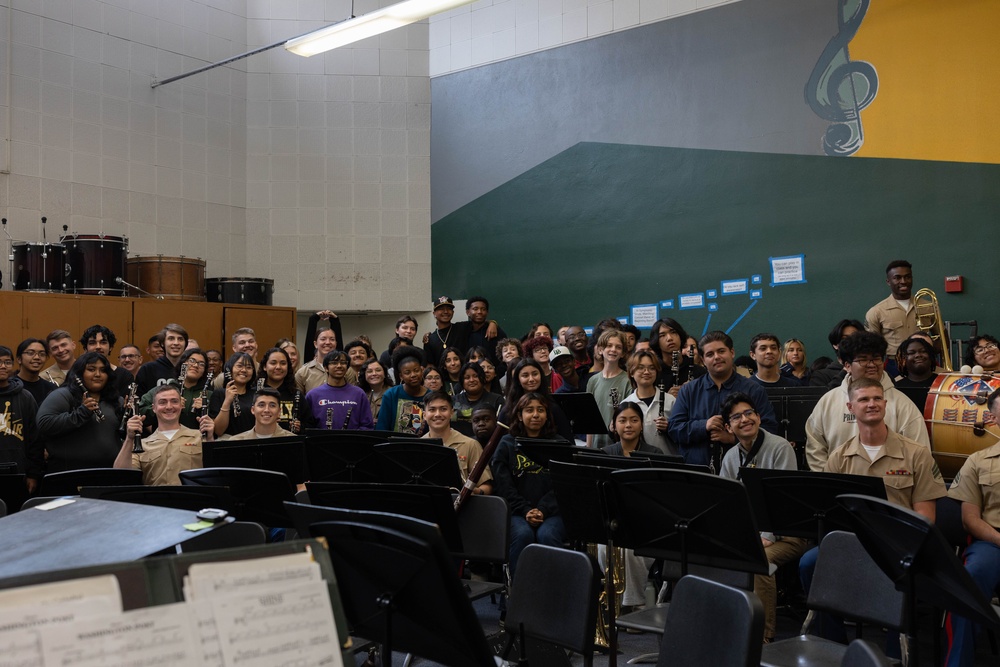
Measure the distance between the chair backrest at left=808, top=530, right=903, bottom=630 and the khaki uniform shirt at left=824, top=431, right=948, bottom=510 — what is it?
947mm

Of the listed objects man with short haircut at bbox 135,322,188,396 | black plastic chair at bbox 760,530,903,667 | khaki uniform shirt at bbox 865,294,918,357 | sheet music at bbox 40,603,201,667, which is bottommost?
black plastic chair at bbox 760,530,903,667

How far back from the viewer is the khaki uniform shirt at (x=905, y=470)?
459 cm

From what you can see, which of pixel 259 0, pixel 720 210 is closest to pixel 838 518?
pixel 720 210

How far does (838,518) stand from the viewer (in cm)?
405

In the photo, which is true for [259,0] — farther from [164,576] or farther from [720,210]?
[164,576]

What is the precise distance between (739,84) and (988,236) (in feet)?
9.35

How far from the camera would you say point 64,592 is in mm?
1346

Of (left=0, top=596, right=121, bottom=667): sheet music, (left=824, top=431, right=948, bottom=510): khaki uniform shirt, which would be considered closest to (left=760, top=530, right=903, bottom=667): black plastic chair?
(left=824, top=431, right=948, bottom=510): khaki uniform shirt

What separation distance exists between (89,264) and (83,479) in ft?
18.1

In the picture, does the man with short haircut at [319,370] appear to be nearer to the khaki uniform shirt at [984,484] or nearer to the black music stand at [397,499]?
the black music stand at [397,499]

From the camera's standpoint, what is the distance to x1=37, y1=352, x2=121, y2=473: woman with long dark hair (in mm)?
5734

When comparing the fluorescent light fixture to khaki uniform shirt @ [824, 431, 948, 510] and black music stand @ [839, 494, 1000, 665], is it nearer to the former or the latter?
khaki uniform shirt @ [824, 431, 948, 510]

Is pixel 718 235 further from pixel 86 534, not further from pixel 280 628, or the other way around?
A: pixel 280 628

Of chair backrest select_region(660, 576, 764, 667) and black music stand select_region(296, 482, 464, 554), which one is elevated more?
black music stand select_region(296, 482, 464, 554)
